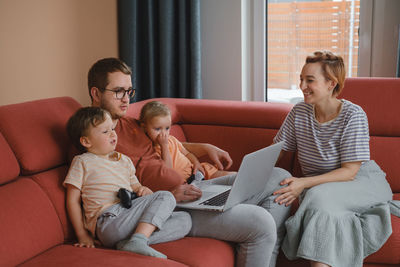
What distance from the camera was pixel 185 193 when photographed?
1.94 m

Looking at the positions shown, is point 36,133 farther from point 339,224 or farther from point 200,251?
point 339,224

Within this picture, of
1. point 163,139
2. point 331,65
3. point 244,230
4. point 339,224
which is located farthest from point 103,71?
point 339,224

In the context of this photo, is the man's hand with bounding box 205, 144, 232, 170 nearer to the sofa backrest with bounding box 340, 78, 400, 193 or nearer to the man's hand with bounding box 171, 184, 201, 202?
the man's hand with bounding box 171, 184, 201, 202

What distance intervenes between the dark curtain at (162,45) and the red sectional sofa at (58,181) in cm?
75

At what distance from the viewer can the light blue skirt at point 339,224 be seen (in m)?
1.90

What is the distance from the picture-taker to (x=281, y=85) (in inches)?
137

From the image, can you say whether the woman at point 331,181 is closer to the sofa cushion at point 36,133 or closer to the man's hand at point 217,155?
the man's hand at point 217,155

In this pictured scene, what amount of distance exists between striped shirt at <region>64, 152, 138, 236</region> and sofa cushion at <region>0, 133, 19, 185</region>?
189mm

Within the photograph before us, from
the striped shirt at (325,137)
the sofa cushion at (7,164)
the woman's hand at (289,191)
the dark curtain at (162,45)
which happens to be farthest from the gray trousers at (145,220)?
the dark curtain at (162,45)

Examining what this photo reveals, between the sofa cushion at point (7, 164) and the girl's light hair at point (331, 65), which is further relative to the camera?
Answer: the girl's light hair at point (331, 65)

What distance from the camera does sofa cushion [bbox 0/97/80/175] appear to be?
6.16 feet

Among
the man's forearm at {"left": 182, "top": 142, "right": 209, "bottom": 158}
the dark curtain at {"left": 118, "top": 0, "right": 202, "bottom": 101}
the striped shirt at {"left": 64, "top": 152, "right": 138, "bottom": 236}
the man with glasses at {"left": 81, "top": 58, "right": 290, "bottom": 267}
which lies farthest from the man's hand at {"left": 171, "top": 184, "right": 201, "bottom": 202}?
the dark curtain at {"left": 118, "top": 0, "right": 202, "bottom": 101}

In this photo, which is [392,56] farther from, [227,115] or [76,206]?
[76,206]

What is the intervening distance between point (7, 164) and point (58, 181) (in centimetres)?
22
